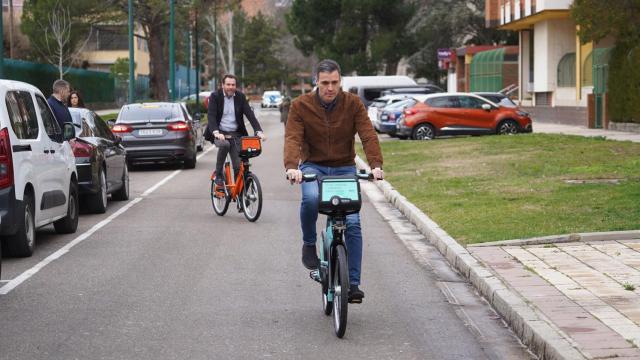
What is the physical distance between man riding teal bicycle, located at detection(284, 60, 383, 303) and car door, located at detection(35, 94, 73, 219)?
4.43 m

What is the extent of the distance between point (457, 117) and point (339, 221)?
88.8 feet

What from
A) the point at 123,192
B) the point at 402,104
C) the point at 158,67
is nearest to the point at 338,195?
the point at 123,192

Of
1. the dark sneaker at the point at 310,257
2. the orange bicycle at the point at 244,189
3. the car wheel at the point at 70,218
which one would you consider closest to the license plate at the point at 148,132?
the orange bicycle at the point at 244,189

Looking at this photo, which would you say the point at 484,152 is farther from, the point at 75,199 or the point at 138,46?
the point at 138,46

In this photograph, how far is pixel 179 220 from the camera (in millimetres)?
14680

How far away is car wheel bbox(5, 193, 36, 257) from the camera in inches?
424

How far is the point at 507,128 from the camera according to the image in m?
34.5

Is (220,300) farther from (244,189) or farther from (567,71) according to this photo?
(567,71)

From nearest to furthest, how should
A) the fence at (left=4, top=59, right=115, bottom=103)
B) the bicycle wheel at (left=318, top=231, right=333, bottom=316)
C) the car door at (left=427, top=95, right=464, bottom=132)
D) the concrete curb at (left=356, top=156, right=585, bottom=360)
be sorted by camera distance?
the concrete curb at (left=356, top=156, right=585, bottom=360), the bicycle wheel at (left=318, top=231, right=333, bottom=316), the car door at (left=427, top=95, right=464, bottom=132), the fence at (left=4, top=59, right=115, bottom=103)

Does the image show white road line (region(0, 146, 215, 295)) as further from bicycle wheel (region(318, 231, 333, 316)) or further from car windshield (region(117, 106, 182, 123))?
car windshield (region(117, 106, 182, 123))

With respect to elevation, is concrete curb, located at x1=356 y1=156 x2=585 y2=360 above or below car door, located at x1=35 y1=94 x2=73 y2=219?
below

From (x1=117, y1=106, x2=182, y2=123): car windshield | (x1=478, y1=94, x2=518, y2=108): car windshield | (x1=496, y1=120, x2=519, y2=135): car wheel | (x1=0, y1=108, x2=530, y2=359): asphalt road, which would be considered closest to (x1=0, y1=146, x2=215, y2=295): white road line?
(x1=0, y1=108, x2=530, y2=359): asphalt road

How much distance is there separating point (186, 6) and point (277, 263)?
5308 cm

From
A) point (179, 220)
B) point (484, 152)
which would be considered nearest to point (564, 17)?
point (484, 152)
